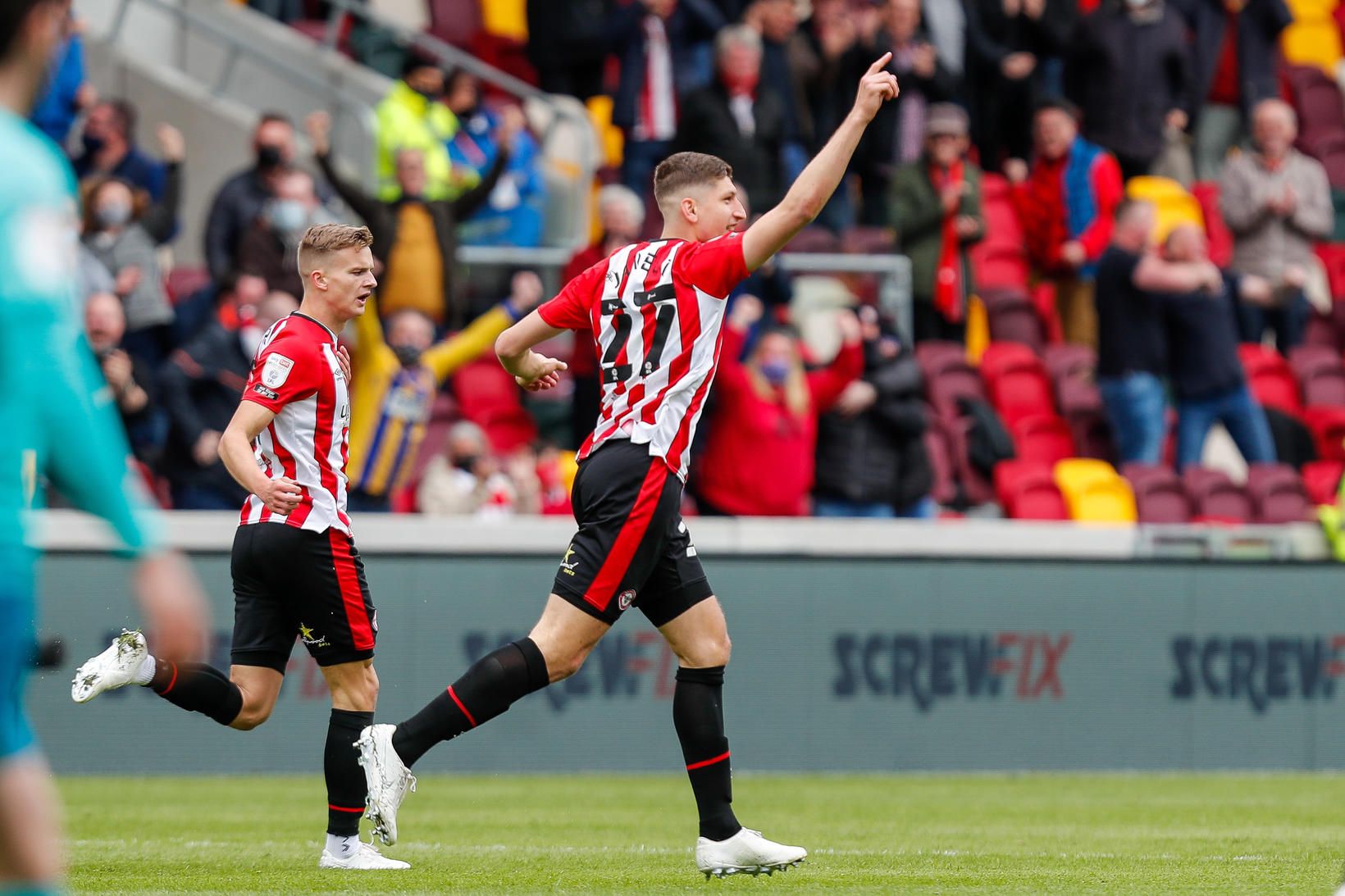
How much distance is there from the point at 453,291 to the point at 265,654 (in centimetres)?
726

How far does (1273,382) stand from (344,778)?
36.5 feet

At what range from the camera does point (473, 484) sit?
42.7ft

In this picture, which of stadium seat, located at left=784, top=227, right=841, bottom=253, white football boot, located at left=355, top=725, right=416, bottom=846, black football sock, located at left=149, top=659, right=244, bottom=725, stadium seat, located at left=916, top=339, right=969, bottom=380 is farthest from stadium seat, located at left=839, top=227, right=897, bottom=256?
white football boot, located at left=355, top=725, right=416, bottom=846

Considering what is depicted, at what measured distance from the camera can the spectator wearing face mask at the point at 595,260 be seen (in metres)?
13.5

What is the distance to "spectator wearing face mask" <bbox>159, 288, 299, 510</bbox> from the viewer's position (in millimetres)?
12484

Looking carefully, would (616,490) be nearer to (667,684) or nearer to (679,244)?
(679,244)

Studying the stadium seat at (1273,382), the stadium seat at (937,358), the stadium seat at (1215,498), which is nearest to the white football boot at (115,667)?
the stadium seat at (937,358)

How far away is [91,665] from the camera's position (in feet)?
23.3

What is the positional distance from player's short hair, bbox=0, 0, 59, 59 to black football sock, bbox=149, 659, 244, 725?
4.27m

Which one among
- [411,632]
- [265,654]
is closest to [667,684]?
[411,632]

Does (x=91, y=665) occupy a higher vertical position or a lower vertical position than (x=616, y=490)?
lower

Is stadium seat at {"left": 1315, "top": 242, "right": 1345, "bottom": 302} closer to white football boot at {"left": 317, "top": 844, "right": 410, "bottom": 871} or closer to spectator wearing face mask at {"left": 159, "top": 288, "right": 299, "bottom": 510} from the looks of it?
spectator wearing face mask at {"left": 159, "top": 288, "right": 299, "bottom": 510}

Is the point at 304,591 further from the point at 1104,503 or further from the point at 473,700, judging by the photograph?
the point at 1104,503

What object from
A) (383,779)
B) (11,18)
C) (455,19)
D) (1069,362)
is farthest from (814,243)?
(11,18)
